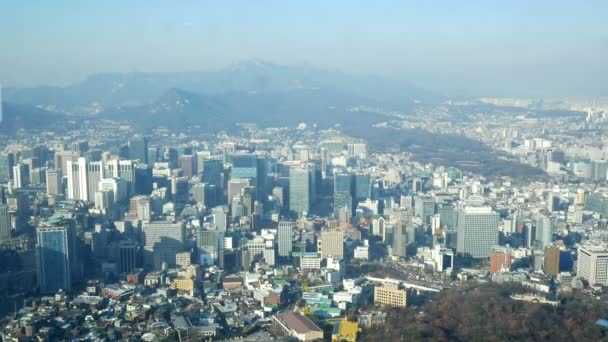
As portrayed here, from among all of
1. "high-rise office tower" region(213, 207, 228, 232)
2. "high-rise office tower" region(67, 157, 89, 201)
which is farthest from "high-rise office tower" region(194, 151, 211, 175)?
"high-rise office tower" region(213, 207, 228, 232)

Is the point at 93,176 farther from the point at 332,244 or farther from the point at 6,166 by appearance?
the point at 332,244

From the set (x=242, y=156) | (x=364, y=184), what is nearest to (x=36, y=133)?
(x=242, y=156)

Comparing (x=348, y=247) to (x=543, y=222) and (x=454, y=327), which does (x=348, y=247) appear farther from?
(x=454, y=327)

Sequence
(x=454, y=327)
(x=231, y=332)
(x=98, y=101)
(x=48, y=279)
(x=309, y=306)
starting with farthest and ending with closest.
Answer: (x=98, y=101), (x=48, y=279), (x=309, y=306), (x=231, y=332), (x=454, y=327)

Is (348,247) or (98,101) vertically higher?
(98,101)

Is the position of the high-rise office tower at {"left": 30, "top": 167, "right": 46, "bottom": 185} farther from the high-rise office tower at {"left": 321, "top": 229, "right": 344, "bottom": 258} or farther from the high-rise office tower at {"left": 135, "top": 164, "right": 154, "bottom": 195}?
the high-rise office tower at {"left": 321, "top": 229, "right": 344, "bottom": 258}

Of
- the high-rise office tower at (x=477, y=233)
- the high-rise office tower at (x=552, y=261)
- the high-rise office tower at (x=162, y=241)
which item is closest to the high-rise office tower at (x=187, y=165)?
the high-rise office tower at (x=162, y=241)

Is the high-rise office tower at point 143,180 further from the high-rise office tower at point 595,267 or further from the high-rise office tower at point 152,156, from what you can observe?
the high-rise office tower at point 595,267
